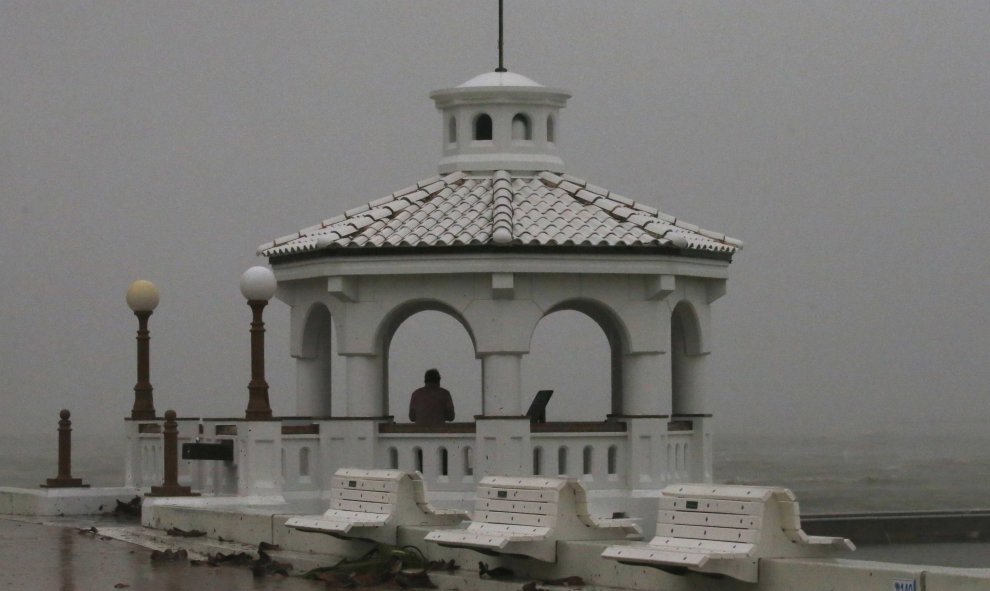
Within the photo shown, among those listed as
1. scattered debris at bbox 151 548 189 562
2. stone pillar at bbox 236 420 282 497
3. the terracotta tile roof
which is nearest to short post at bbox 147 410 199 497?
stone pillar at bbox 236 420 282 497

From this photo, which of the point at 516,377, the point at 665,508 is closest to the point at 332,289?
the point at 516,377

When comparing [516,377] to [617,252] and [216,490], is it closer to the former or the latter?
[617,252]

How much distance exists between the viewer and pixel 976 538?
32156 millimetres

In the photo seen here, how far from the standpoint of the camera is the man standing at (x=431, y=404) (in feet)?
93.5

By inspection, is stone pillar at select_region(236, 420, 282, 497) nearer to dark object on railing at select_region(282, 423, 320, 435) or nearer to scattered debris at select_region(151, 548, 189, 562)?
dark object on railing at select_region(282, 423, 320, 435)

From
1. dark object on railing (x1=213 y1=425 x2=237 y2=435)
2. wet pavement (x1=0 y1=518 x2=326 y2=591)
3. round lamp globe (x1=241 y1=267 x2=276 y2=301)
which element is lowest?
wet pavement (x1=0 y1=518 x2=326 y2=591)

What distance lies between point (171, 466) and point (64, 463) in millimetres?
3287

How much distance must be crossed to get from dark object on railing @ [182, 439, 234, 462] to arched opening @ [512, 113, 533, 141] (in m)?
5.59

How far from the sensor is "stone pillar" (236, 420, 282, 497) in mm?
26219

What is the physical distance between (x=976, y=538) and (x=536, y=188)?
890 cm

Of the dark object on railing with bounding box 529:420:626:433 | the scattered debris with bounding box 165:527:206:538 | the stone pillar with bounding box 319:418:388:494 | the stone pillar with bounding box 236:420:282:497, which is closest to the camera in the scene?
the scattered debris with bounding box 165:527:206:538

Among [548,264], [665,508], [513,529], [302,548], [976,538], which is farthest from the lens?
[976,538]

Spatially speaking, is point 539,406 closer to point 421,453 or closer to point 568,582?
point 421,453

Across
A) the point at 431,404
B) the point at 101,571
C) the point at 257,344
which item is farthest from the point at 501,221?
the point at 101,571
